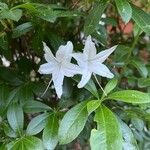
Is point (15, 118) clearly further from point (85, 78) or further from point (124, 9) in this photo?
point (124, 9)

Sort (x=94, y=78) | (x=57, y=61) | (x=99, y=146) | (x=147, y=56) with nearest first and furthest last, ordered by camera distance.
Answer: (x=99, y=146) → (x=57, y=61) → (x=94, y=78) → (x=147, y=56)

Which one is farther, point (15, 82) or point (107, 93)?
point (15, 82)

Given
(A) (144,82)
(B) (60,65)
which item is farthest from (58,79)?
(A) (144,82)

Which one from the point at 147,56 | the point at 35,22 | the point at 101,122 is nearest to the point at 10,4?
the point at 35,22

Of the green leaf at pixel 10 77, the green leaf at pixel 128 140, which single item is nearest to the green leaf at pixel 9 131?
the green leaf at pixel 10 77

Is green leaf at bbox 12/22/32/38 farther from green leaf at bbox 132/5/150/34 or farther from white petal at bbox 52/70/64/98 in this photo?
green leaf at bbox 132/5/150/34

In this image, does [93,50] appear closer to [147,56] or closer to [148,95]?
[148,95]
